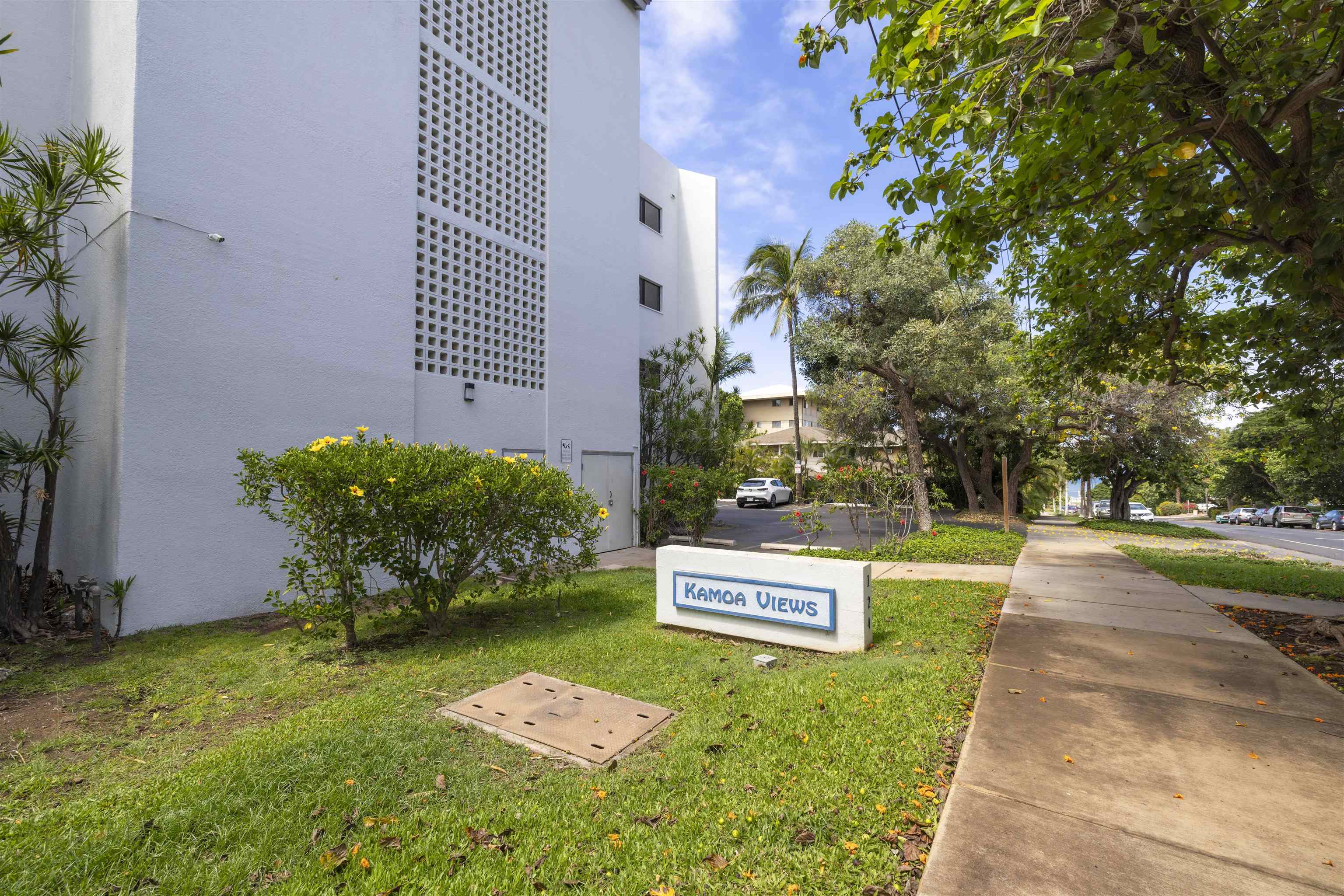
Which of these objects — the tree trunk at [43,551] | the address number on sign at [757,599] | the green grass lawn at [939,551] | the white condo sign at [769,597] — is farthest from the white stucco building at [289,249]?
the green grass lawn at [939,551]

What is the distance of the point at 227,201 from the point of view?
693cm

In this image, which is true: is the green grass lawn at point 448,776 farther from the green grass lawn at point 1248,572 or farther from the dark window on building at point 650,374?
the dark window on building at point 650,374

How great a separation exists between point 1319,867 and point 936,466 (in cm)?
2720

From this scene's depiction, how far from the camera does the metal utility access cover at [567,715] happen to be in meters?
3.57

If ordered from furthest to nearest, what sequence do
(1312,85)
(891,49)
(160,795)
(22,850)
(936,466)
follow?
(936,466), (891,49), (1312,85), (160,795), (22,850)

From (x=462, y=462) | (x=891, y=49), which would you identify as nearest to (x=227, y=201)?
(x=462, y=462)

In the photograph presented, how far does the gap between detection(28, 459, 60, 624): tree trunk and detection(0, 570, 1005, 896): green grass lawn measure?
2.78ft

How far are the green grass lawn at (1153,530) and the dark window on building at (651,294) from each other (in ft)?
52.0

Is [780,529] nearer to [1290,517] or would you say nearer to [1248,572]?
[1248,572]

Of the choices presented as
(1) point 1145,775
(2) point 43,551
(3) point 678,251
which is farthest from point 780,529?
(2) point 43,551

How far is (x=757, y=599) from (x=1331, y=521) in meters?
41.2

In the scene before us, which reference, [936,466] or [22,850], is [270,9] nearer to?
[22,850]

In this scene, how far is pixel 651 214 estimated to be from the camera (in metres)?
17.6

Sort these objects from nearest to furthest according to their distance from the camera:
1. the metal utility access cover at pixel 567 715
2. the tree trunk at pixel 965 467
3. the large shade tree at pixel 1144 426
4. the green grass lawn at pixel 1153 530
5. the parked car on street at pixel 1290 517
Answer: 1. the metal utility access cover at pixel 567 715
2. the large shade tree at pixel 1144 426
3. the green grass lawn at pixel 1153 530
4. the tree trunk at pixel 965 467
5. the parked car on street at pixel 1290 517
